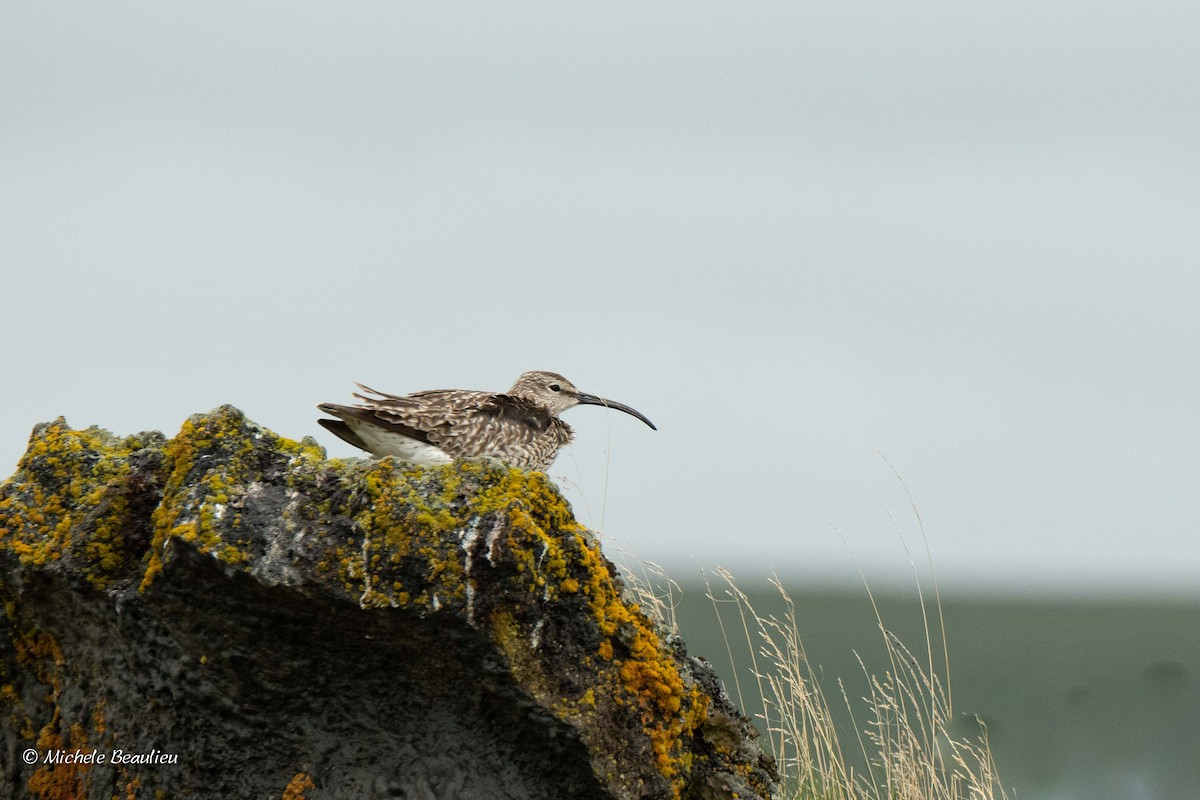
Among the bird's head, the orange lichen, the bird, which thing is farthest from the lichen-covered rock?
the bird's head

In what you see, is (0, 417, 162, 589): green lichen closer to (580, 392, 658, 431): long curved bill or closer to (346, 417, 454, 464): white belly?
(346, 417, 454, 464): white belly

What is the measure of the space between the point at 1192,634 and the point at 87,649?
5414 centimetres

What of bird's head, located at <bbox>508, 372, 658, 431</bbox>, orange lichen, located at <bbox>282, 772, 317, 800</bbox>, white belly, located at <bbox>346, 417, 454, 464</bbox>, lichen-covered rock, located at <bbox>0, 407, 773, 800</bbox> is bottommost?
orange lichen, located at <bbox>282, 772, 317, 800</bbox>

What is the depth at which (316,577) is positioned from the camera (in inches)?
173

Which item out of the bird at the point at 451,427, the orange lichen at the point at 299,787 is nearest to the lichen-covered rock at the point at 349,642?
the orange lichen at the point at 299,787

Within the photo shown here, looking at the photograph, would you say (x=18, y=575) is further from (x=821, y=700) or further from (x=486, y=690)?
(x=821, y=700)

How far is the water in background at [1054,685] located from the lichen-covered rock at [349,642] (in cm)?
74

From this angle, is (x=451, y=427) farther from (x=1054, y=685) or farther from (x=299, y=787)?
(x=1054, y=685)

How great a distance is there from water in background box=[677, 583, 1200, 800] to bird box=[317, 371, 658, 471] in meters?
1.28

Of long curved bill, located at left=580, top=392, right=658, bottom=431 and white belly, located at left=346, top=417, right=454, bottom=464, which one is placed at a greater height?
long curved bill, located at left=580, top=392, right=658, bottom=431

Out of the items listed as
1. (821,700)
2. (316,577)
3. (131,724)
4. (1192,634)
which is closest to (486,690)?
(316,577)

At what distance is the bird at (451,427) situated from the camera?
7566mm

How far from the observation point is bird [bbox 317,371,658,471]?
757cm

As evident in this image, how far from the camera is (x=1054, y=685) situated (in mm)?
25953
